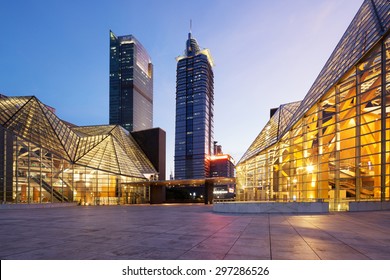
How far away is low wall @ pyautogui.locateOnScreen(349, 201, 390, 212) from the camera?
2222cm

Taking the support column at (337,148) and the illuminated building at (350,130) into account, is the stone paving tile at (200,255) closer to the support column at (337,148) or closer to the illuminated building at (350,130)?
the illuminated building at (350,130)

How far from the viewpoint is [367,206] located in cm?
2253

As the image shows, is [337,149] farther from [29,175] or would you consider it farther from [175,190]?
[175,190]

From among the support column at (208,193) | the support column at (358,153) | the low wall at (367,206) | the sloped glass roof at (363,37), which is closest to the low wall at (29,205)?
the support column at (208,193)

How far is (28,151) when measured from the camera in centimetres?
3981

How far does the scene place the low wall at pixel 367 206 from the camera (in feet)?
72.9

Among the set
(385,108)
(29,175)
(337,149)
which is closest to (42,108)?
(29,175)

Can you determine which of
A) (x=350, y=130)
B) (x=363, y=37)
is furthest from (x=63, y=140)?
(x=363, y=37)

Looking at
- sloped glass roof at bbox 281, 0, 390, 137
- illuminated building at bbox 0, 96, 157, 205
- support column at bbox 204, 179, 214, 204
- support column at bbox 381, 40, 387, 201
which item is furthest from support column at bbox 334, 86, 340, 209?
illuminated building at bbox 0, 96, 157, 205

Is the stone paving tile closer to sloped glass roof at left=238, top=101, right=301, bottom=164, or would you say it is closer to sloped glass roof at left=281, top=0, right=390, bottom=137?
sloped glass roof at left=281, top=0, right=390, bottom=137

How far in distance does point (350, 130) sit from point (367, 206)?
11500 millimetres

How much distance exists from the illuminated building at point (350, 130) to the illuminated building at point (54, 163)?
99.8 ft

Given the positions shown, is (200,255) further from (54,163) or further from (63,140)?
(63,140)

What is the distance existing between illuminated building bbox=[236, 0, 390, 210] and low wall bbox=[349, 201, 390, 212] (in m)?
1.19
